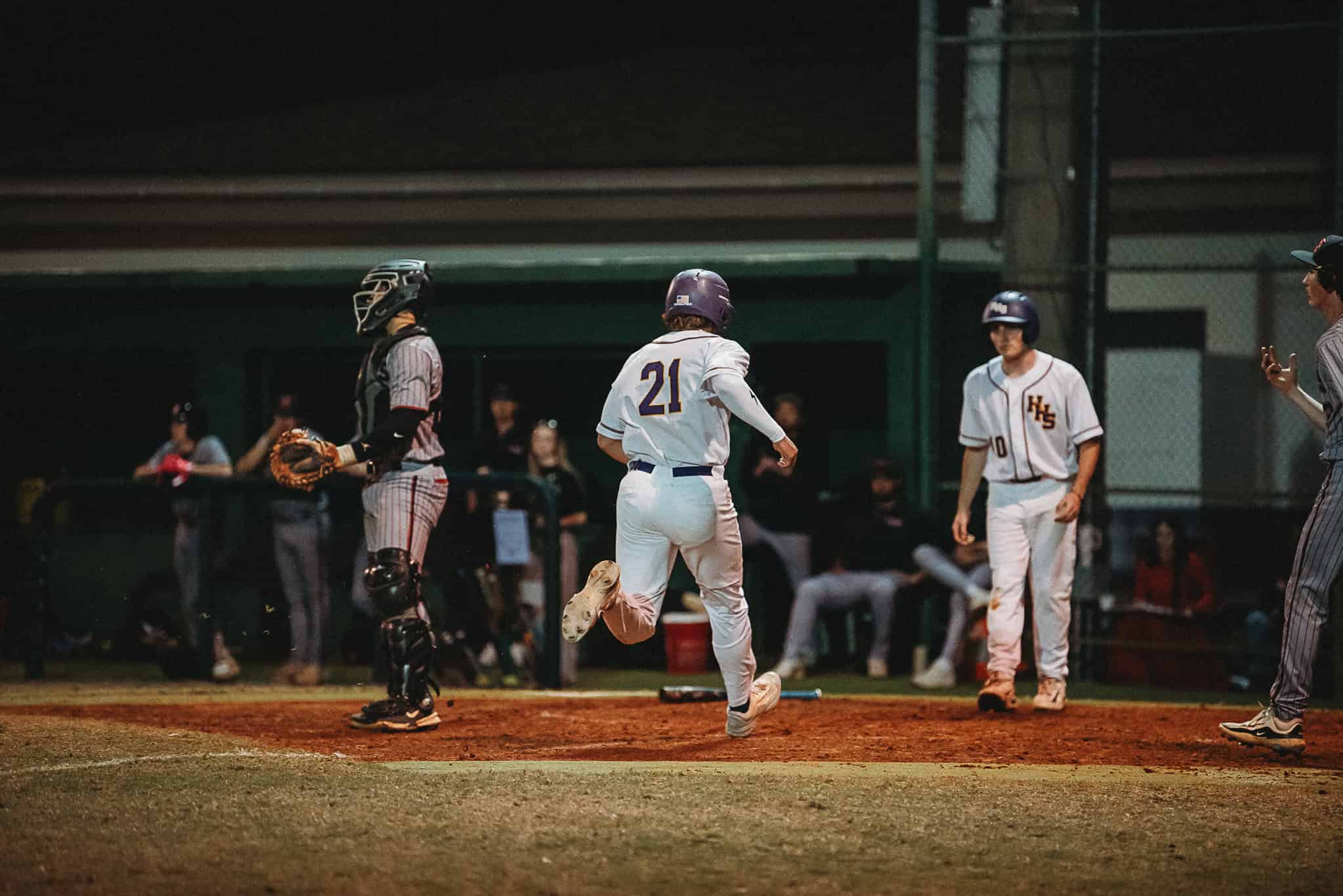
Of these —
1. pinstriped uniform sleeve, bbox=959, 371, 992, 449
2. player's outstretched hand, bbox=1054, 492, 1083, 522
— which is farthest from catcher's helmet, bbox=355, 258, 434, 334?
player's outstretched hand, bbox=1054, 492, 1083, 522

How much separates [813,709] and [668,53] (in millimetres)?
11237

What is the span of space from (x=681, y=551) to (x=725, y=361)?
0.81 metres

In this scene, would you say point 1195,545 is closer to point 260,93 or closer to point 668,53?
point 668,53

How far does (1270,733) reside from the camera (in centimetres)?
676

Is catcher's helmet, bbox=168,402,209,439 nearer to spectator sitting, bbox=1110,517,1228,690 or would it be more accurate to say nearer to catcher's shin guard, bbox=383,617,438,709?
catcher's shin guard, bbox=383,617,438,709

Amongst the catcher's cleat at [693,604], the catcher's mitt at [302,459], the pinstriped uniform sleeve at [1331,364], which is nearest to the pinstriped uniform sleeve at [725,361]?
the catcher's mitt at [302,459]

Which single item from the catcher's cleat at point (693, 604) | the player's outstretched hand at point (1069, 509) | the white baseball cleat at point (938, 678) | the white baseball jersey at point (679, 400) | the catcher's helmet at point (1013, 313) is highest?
the catcher's helmet at point (1013, 313)

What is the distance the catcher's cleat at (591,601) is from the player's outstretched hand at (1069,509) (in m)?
2.70

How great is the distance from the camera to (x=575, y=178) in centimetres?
1423

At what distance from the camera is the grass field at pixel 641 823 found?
14.9ft

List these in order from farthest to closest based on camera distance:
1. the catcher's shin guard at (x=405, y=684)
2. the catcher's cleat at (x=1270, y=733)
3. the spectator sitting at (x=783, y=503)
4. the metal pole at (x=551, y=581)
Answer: the spectator sitting at (x=783, y=503)
the metal pole at (x=551, y=581)
the catcher's shin guard at (x=405, y=684)
the catcher's cleat at (x=1270, y=733)

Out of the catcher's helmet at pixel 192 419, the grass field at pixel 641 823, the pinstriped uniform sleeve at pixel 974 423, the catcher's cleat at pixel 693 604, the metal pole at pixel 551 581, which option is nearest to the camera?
the grass field at pixel 641 823

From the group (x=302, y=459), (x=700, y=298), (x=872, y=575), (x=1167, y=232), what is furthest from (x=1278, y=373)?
(x=1167, y=232)

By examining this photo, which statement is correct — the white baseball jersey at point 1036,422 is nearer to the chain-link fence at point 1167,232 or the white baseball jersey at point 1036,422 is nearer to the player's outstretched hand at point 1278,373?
the player's outstretched hand at point 1278,373
